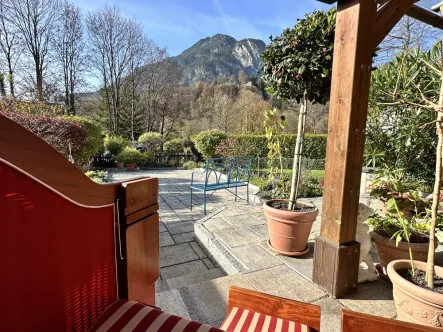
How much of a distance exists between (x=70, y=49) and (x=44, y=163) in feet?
51.0

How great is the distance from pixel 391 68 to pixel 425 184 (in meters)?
2.22

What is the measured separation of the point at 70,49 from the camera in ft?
41.5

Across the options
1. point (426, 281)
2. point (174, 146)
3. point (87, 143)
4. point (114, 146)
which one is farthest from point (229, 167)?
point (174, 146)

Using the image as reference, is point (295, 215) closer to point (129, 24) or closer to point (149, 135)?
point (149, 135)

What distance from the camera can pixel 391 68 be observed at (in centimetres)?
388

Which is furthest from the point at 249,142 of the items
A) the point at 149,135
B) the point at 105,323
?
the point at 105,323

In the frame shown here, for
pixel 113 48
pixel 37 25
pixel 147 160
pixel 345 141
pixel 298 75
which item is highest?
pixel 37 25

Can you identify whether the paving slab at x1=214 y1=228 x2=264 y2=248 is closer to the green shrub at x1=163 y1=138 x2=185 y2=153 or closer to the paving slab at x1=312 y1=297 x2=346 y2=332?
the paving slab at x1=312 y1=297 x2=346 y2=332

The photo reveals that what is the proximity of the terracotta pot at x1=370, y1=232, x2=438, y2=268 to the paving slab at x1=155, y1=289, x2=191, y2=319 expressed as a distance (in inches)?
59.0

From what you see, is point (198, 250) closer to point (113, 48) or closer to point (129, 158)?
point (129, 158)

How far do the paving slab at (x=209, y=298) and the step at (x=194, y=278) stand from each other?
0.34 metres

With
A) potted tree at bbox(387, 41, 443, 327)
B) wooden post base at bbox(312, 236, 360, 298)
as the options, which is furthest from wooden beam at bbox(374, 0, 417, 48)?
wooden post base at bbox(312, 236, 360, 298)

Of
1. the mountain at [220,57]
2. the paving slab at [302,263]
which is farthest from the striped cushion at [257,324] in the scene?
the mountain at [220,57]

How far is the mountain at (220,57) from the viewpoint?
3531cm
